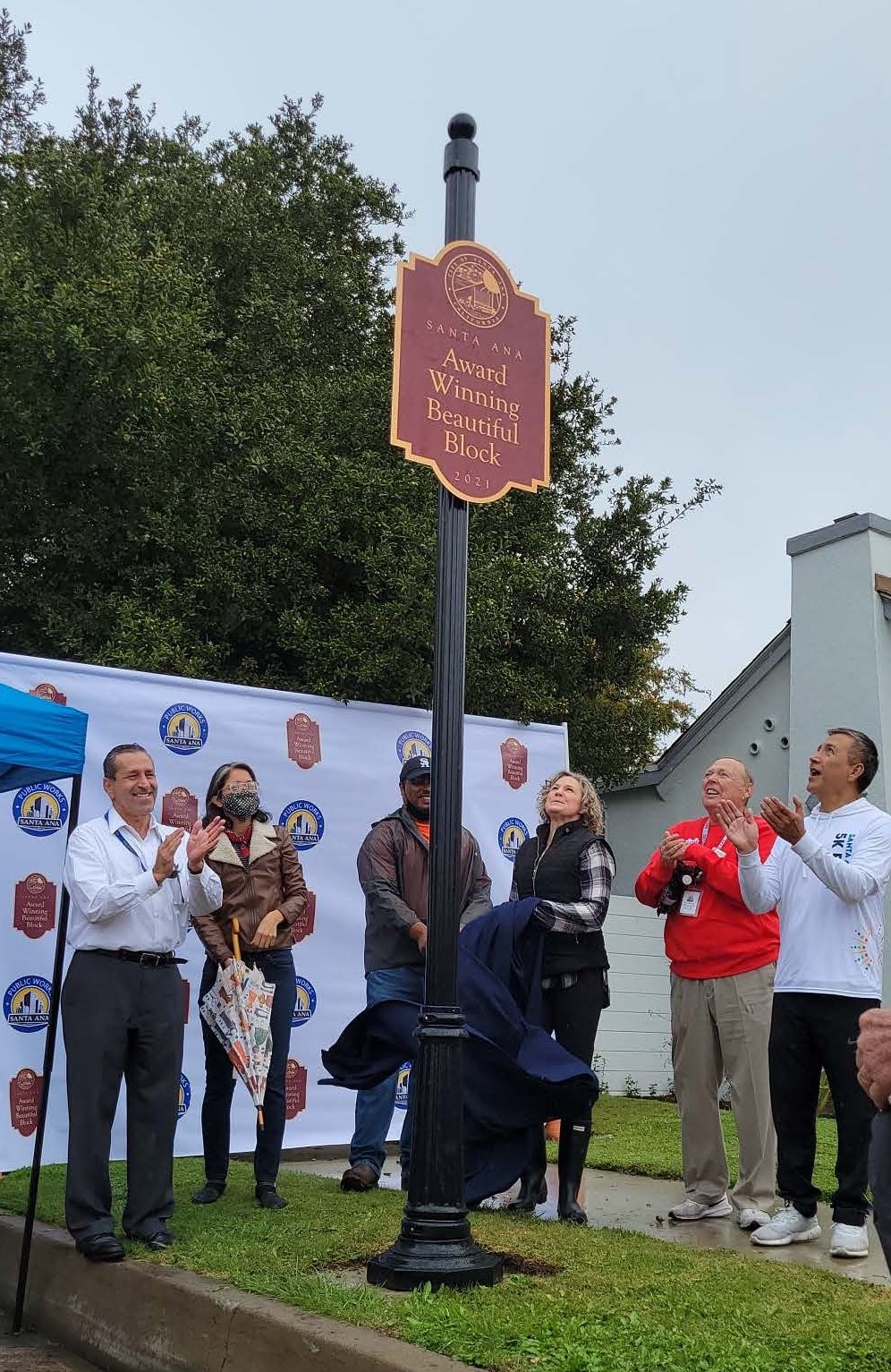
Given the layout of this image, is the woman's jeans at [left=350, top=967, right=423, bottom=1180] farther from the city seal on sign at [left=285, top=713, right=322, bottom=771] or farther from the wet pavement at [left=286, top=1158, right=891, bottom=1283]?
the city seal on sign at [left=285, top=713, right=322, bottom=771]

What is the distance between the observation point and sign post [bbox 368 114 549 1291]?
4.22m

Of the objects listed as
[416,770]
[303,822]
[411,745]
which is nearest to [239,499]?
[411,745]

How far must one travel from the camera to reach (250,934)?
5.95 metres

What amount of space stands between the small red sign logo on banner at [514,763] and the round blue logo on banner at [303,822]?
1.51 m

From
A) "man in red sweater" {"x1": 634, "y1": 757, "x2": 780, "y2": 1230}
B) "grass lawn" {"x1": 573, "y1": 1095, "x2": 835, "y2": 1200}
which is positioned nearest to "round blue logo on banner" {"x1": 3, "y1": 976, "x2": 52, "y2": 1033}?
"grass lawn" {"x1": 573, "y1": 1095, "x2": 835, "y2": 1200}

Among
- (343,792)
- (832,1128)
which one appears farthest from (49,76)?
(832,1128)

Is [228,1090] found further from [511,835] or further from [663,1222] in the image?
[511,835]

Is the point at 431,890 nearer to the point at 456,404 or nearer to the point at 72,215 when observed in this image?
the point at 456,404

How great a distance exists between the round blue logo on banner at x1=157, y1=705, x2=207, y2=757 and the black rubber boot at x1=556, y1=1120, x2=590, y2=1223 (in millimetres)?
3098

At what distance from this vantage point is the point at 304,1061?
7539 millimetres

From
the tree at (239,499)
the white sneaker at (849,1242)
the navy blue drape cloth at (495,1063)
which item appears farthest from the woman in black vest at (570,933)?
the tree at (239,499)

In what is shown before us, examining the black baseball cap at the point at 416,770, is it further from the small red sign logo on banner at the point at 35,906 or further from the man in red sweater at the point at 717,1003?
the small red sign logo on banner at the point at 35,906

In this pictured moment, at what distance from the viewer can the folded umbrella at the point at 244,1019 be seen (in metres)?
5.62

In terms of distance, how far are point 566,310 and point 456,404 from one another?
42.8 ft
